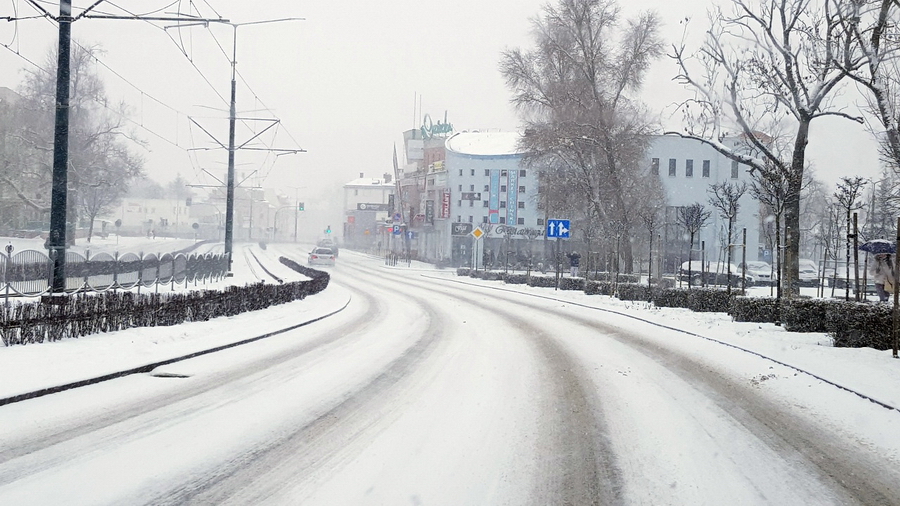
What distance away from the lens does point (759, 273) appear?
153ft

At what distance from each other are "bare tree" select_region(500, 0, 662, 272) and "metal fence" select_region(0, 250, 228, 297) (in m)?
17.3

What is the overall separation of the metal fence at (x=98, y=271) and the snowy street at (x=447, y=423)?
19.7ft

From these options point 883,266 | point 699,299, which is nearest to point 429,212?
point 699,299

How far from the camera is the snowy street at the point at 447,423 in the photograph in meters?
5.03

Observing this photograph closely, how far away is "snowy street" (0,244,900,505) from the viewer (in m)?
5.03

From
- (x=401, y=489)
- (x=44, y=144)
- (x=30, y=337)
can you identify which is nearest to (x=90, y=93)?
(x=44, y=144)

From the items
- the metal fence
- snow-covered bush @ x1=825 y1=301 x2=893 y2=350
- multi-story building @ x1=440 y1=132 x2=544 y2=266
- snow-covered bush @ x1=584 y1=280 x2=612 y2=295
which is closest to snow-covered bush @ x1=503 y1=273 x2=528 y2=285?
snow-covered bush @ x1=584 y1=280 x2=612 y2=295

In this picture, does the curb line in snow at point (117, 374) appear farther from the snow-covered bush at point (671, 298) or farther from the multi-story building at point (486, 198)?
the multi-story building at point (486, 198)

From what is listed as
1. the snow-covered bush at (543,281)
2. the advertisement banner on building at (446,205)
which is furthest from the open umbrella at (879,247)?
the advertisement banner on building at (446,205)

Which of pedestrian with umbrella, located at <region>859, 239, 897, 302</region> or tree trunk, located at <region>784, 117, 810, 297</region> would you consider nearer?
tree trunk, located at <region>784, 117, 810, 297</region>

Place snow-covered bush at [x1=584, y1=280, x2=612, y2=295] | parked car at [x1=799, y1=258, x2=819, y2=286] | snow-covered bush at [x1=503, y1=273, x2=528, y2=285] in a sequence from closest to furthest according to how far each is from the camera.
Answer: snow-covered bush at [x1=584, y1=280, x2=612, y2=295]
snow-covered bush at [x1=503, y1=273, x2=528, y2=285]
parked car at [x1=799, y1=258, x2=819, y2=286]

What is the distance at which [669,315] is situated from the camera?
19.6 meters

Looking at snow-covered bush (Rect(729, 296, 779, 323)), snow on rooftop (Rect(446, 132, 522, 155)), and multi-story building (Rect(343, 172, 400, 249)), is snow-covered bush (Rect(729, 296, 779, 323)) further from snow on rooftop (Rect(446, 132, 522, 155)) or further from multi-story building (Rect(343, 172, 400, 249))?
multi-story building (Rect(343, 172, 400, 249))

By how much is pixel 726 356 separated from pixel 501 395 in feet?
18.9
